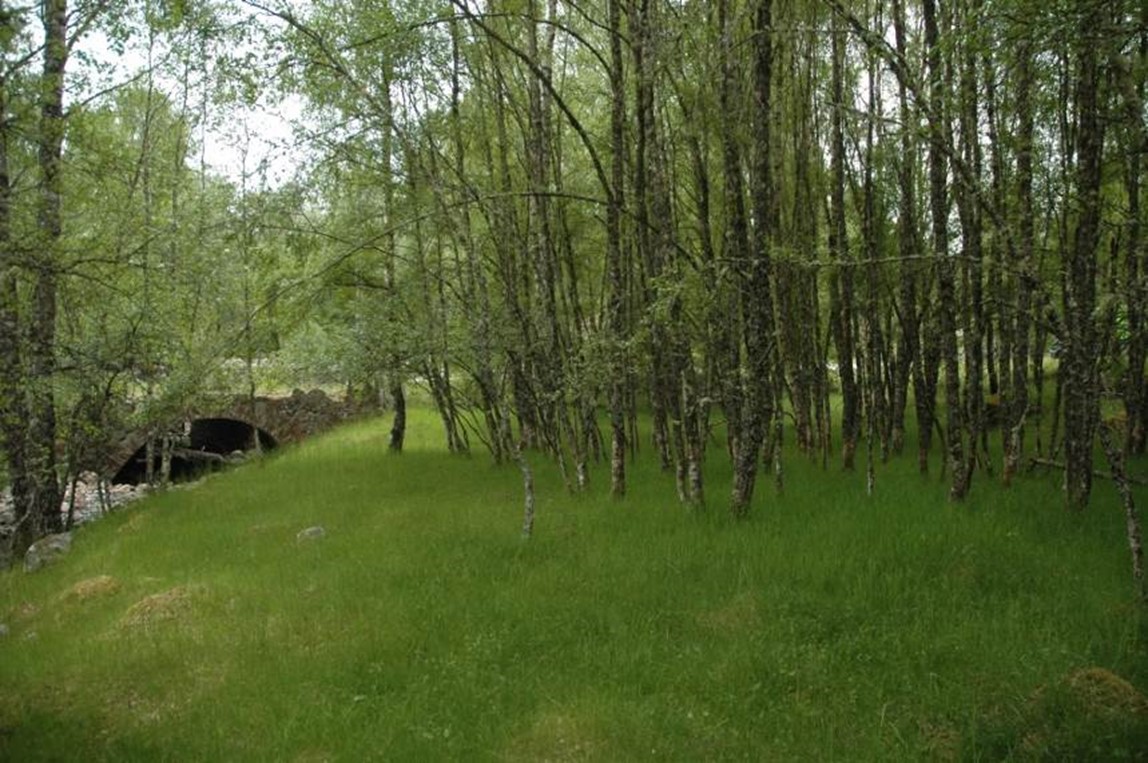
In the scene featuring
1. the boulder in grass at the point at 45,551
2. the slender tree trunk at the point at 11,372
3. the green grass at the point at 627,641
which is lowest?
the boulder in grass at the point at 45,551

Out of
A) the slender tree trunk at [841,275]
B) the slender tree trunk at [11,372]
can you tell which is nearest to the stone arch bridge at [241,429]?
the slender tree trunk at [11,372]

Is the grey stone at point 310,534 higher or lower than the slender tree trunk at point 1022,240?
lower

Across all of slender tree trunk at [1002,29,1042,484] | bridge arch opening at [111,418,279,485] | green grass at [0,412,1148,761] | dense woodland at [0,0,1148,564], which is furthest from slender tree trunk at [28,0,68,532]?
slender tree trunk at [1002,29,1042,484]

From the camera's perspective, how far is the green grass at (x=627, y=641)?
4.47m

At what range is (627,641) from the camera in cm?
559

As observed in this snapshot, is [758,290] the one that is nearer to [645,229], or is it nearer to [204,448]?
[645,229]

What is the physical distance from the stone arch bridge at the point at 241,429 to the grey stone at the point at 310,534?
1003 cm

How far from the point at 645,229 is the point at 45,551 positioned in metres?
9.33

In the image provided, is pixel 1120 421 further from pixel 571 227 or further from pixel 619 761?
pixel 619 761

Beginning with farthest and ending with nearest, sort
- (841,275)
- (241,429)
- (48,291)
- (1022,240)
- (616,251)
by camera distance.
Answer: (241,429), (48,291), (841,275), (616,251), (1022,240)

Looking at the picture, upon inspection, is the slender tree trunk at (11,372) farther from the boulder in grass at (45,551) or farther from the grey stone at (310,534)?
the grey stone at (310,534)

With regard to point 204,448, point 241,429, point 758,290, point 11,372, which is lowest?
point 204,448

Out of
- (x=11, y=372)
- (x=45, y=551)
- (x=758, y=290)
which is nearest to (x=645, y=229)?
(x=758, y=290)

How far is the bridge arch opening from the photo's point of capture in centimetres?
2095
